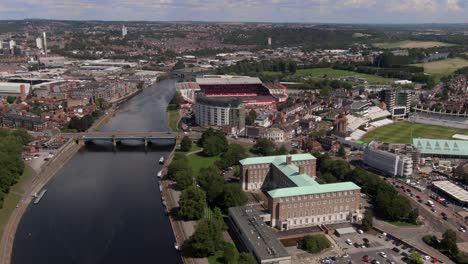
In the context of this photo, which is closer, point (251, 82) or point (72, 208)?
point (72, 208)

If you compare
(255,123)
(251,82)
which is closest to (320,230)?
(255,123)

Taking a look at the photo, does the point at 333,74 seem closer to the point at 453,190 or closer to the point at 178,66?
the point at 178,66

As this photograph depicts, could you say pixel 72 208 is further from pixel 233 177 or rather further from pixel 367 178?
pixel 367 178

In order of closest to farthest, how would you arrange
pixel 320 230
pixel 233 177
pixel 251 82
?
pixel 320 230 < pixel 233 177 < pixel 251 82

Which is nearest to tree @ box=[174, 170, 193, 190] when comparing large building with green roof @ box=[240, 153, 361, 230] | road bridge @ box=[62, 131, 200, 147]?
large building with green roof @ box=[240, 153, 361, 230]

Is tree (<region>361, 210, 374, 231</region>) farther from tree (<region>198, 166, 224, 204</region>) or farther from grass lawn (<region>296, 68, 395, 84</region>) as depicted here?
grass lawn (<region>296, 68, 395, 84</region>)

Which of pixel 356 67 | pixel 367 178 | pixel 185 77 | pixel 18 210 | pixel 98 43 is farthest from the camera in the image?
pixel 98 43

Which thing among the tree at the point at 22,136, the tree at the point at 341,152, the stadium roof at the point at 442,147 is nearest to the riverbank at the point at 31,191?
the tree at the point at 22,136
